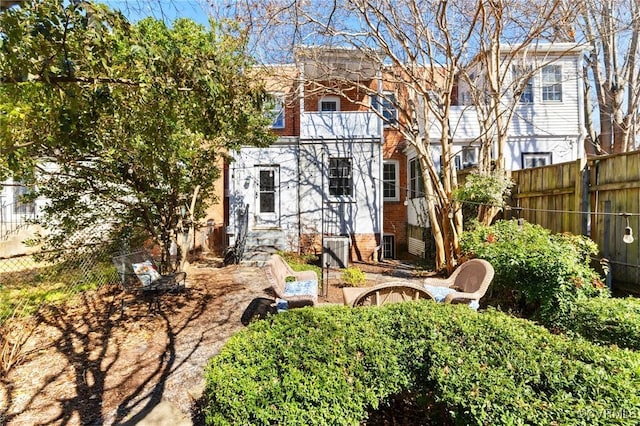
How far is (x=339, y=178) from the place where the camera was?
12.9 m

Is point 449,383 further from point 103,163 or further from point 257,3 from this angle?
point 257,3

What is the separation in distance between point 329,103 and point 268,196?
492cm

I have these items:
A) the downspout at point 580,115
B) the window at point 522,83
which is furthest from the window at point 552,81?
the downspout at point 580,115

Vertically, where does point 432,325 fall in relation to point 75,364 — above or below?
above

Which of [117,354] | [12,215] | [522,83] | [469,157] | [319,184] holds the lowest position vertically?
[117,354]

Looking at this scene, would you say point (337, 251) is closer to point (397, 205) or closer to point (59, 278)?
point (397, 205)

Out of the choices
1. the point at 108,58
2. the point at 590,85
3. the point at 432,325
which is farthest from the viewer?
the point at 590,85

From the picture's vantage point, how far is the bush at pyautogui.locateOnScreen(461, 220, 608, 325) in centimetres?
482

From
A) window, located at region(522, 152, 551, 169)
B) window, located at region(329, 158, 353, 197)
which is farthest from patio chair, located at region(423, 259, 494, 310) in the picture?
window, located at region(522, 152, 551, 169)

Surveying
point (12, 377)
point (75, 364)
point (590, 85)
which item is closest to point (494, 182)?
point (75, 364)

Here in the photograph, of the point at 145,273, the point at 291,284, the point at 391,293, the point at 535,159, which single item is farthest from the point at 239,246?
the point at 535,159

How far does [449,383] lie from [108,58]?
336cm

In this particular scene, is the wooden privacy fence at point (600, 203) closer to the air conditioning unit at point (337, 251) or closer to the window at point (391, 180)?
the air conditioning unit at point (337, 251)

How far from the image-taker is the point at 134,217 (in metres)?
7.94
